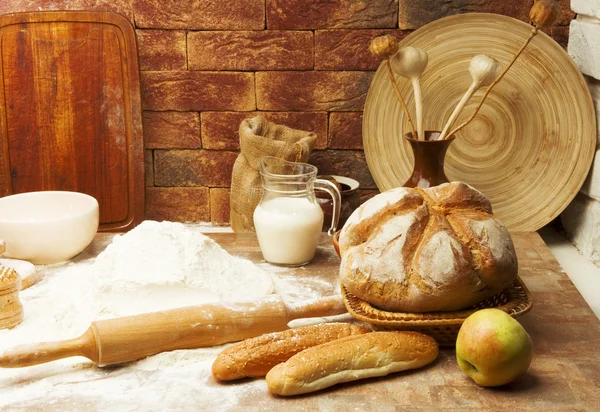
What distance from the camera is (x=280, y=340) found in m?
1.17

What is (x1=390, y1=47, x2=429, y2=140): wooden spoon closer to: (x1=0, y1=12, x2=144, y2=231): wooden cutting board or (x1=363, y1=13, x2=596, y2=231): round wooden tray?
(x1=363, y1=13, x2=596, y2=231): round wooden tray

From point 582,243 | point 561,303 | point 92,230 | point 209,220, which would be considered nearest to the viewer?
point 561,303

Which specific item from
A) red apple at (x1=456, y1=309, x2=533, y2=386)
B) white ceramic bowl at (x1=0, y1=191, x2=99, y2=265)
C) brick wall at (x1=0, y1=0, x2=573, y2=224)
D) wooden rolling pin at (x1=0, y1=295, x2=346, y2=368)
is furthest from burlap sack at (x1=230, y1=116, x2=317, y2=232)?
red apple at (x1=456, y1=309, x2=533, y2=386)

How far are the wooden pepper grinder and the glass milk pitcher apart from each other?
50 centimetres

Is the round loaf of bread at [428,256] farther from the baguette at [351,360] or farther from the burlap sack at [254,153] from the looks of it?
the burlap sack at [254,153]

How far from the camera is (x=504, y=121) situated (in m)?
2.00

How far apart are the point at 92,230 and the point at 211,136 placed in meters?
0.64

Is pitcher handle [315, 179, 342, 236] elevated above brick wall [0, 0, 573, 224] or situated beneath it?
situated beneath

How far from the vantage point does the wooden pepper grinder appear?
1.25 m

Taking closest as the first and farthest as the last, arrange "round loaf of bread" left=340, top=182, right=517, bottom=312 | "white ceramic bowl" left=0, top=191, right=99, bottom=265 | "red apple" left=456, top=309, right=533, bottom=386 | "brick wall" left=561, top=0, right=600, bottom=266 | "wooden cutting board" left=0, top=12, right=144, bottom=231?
"red apple" left=456, top=309, right=533, bottom=386, "round loaf of bread" left=340, top=182, right=517, bottom=312, "white ceramic bowl" left=0, top=191, right=99, bottom=265, "brick wall" left=561, top=0, right=600, bottom=266, "wooden cutting board" left=0, top=12, right=144, bottom=231

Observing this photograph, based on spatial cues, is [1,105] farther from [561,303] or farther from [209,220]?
[561,303]

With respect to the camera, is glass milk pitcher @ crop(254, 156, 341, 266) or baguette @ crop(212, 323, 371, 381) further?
glass milk pitcher @ crop(254, 156, 341, 266)

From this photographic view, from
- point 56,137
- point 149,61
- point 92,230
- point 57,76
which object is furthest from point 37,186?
point 92,230

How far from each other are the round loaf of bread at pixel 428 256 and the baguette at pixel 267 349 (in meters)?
0.08
